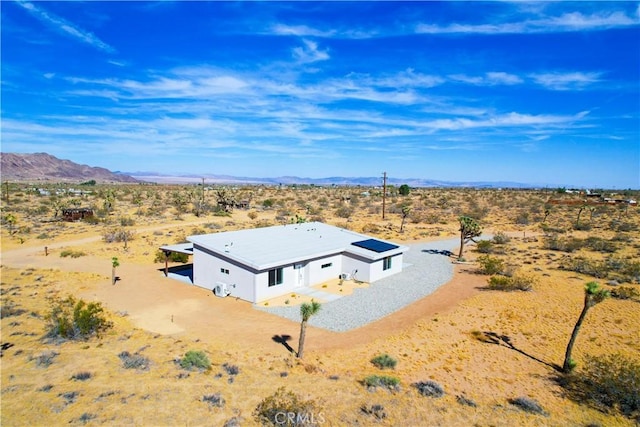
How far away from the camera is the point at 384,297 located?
23.8 metres

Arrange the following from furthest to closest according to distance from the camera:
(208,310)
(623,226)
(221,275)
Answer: (623,226)
(221,275)
(208,310)

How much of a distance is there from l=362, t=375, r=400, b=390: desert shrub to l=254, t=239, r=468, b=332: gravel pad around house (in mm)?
5049

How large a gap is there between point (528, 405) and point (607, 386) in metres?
3.13

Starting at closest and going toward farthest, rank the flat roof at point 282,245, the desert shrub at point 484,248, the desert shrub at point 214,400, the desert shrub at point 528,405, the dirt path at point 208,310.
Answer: the desert shrub at point 214,400
the desert shrub at point 528,405
the dirt path at point 208,310
the flat roof at point 282,245
the desert shrub at point 484,248

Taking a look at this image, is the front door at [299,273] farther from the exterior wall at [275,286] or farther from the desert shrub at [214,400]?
the desert shrub at [214,400]

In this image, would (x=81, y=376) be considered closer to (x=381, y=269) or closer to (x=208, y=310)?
(x=208, y=310)

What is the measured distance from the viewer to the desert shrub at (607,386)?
12.5 meters

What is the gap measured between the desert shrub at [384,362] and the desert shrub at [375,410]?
115 inches

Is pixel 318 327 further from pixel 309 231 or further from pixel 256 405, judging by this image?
pixel 309 231

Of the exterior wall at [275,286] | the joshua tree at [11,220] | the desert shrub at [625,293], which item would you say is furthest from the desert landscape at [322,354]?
the joshua tree at [11,220]

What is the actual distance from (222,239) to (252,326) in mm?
8719

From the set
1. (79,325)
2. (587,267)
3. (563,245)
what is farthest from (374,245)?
(563,245)

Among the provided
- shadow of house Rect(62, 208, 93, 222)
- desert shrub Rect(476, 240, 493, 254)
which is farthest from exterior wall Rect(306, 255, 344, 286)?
shadow of house Rect(62, 208, 93, 222)

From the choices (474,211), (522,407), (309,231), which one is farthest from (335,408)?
(474,211)
